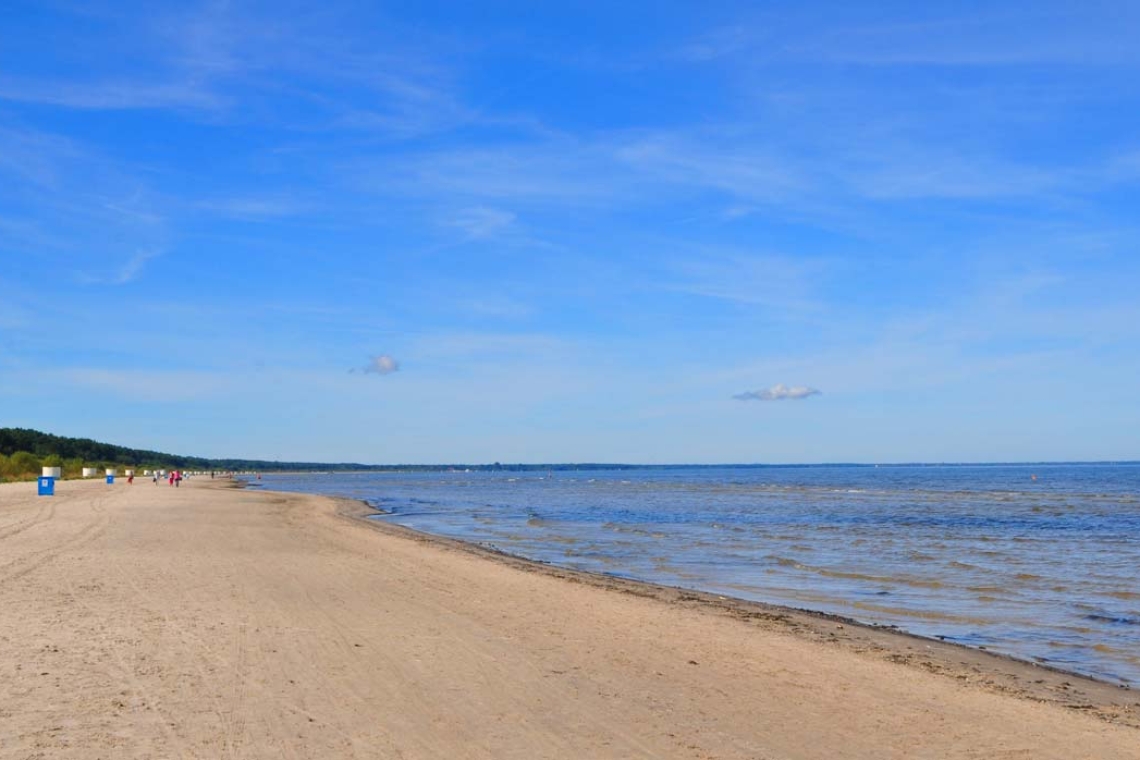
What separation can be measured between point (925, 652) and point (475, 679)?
6.05 meters

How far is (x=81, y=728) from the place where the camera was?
21.8ft

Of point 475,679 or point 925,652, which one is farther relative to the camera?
point 925,652

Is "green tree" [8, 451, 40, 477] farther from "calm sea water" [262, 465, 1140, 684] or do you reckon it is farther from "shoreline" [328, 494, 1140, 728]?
"shoreline" [328, 494, 1140, 728]

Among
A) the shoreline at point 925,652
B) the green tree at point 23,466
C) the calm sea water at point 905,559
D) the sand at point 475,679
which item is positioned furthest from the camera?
the green tree at point 23,466

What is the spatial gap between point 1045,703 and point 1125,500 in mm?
55995

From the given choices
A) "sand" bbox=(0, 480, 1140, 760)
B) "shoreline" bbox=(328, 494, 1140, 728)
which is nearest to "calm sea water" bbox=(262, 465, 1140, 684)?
"shoreline" bbox=(328, 494, 1140, 728)

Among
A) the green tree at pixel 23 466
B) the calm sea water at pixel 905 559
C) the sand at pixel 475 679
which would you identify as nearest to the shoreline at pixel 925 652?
the sand at pixel 475 679

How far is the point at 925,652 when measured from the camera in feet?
39.0

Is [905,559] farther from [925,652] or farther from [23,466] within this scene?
[23,466]

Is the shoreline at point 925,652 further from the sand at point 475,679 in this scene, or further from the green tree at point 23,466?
the green tree at point 23,466

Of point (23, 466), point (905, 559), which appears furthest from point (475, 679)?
point (23, 466)

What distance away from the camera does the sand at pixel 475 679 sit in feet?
22.6

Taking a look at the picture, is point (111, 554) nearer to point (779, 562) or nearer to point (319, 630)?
point (319, 630)

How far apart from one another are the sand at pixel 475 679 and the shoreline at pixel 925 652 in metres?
0.06
